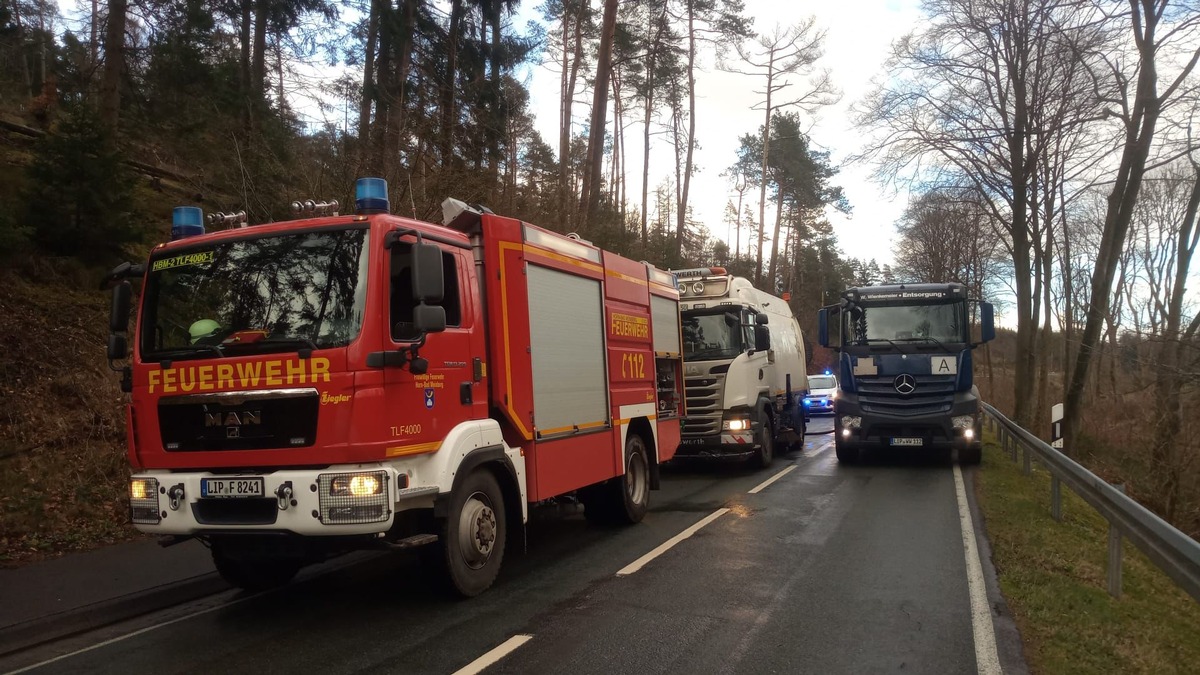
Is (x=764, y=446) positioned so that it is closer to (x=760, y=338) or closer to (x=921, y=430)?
(x=760, y=338)

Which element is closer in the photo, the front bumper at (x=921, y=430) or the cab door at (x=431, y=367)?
the cab door at (x=431, y=367)

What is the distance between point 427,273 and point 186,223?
2.33 meters

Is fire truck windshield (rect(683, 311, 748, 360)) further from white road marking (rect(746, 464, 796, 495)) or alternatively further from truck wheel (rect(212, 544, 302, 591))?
truck wheel (rect(212, 544, 302, 591))

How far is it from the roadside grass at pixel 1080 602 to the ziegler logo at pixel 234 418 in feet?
16.3

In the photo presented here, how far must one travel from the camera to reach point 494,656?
4.71m

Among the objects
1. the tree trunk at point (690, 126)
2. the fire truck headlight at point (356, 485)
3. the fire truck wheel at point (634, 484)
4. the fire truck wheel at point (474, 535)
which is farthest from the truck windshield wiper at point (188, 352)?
the tree trunk at point (690, 126)

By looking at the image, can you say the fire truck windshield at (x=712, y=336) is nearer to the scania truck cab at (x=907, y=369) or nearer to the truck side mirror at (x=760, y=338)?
the truck side mirror at (x=760, y=338)

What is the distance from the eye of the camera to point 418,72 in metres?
17.7

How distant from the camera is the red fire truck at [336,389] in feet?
16.5

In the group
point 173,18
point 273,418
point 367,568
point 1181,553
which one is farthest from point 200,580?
point 173,18

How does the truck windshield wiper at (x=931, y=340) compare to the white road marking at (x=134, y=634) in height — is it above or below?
above

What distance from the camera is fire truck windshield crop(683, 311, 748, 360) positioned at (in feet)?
42.6

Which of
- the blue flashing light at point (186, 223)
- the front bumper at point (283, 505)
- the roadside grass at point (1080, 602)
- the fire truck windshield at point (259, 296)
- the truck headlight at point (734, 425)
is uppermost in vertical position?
the blue flashing light at point (186, 223)

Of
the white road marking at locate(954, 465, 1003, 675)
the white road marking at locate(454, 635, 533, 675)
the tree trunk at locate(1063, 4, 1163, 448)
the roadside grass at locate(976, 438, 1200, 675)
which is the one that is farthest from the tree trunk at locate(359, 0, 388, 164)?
the tree trunk at locate(1063, 4, 1163, 448)
